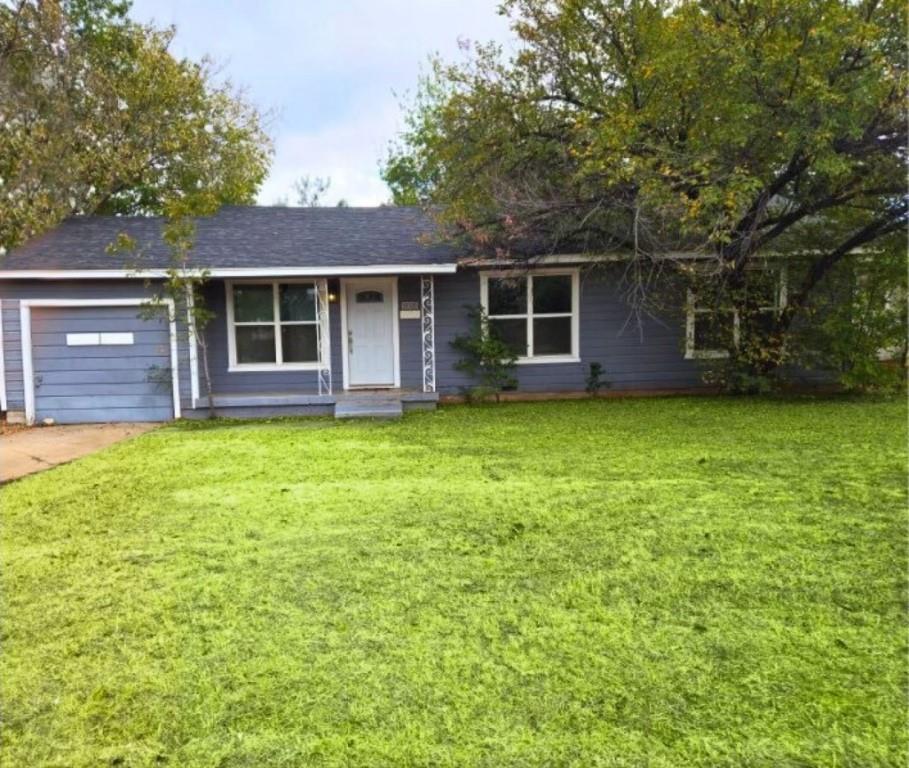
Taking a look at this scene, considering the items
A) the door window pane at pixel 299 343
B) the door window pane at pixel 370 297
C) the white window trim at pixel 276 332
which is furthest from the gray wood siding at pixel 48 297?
the door window pane at pixel 370 297

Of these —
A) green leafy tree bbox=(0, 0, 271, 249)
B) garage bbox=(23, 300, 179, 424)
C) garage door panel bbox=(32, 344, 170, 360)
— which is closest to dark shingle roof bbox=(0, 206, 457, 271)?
garage bbox=(23, 300, 179, 424)

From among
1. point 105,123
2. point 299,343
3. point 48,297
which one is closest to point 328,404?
point 299,343

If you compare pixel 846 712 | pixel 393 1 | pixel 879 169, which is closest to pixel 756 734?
pixel 846 712

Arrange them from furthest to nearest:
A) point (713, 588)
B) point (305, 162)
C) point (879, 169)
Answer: point (305, 162)
point (879, 169)
point (713, 588)

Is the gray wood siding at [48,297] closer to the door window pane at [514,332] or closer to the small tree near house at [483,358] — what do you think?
the small tree near house at [483,358]

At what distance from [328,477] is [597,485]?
233cm

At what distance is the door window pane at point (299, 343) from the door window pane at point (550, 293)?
3822mm

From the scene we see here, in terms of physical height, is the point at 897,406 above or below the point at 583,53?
below

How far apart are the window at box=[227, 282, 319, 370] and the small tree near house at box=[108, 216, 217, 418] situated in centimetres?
67

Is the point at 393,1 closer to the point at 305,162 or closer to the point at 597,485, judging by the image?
the point at 597,485

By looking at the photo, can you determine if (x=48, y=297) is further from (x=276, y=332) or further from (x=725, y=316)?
(x=725, y=316)

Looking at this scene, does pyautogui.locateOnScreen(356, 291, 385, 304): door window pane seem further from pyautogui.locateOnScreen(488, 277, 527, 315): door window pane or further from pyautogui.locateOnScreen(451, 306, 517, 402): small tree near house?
pyautogui.locateOnScreen(488, 277, 527, 315): door window pane

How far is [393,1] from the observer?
13922mm

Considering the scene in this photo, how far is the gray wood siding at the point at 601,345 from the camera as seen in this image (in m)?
10.8
